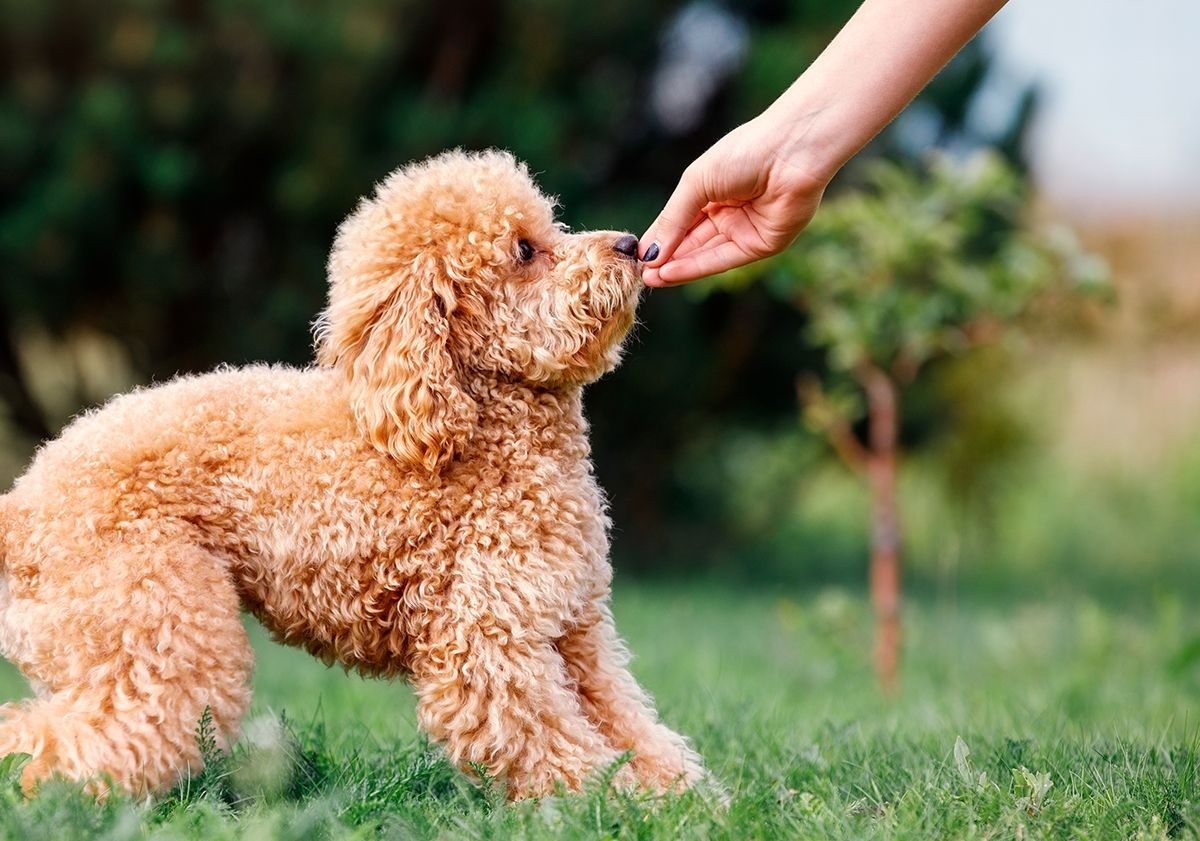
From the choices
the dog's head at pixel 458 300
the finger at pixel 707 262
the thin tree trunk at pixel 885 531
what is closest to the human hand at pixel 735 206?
the finger at pixel 707 262

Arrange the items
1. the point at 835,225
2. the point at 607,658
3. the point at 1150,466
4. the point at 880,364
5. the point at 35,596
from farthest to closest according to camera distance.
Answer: the point at 1150,466 < the point at 880,364 < the point at 835,225 < the point at 607,658 < the point at 35,596

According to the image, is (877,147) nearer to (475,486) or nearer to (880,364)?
(880,364)

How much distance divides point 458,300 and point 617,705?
999 millimetres

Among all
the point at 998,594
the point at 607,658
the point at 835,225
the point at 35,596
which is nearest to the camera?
the point at 35,596

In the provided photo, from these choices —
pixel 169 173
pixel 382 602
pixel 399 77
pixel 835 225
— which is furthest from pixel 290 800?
pixel 399 77

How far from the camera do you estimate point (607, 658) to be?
2912 mm

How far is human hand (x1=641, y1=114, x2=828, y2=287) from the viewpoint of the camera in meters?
2.88

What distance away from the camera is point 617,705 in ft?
9.34

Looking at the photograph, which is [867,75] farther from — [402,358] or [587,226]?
[587,226]

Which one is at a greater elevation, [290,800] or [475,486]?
[475,486]

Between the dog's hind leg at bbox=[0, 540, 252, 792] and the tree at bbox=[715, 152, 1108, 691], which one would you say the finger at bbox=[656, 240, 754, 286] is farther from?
the tree at bbox=[715, 152, 1108, 691]

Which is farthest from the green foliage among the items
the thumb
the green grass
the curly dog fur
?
the curly dog fur

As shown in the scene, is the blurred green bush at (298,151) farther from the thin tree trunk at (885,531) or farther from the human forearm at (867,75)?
the human forearm at (867,75)

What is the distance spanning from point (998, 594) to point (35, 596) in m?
8.09
